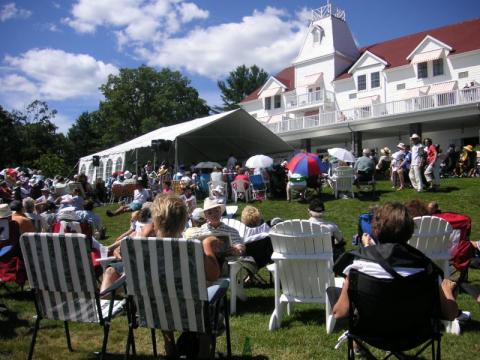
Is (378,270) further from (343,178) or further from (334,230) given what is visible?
(343,178)

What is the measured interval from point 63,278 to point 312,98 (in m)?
32.7

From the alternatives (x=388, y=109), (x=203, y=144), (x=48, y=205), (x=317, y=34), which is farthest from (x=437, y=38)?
(x=48, y=205)

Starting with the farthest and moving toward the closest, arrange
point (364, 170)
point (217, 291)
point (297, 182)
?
point (297, 182), point (364, 170), point (217, 291)

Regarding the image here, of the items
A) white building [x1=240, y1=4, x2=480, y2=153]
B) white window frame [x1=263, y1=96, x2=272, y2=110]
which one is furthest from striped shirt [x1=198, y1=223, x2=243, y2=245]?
white window frame [x1=263, y1=96, x2=272, y2=110]

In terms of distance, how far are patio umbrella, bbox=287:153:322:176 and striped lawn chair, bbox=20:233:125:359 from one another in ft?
35.3

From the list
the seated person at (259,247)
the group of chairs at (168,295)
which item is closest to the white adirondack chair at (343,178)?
the seated person at (259,247)

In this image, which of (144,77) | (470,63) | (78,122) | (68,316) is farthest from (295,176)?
(78,122)

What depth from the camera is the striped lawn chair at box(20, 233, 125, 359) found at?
337cm

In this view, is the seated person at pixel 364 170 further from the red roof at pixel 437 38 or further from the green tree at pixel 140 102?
the green tree at pixel 140 102

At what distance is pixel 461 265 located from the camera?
5.12 metres

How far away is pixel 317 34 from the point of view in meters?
35.7

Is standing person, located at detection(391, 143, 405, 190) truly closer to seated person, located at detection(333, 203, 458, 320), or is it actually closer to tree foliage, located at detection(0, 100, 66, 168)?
seated person, located at detection(333, 203, 458, 320)

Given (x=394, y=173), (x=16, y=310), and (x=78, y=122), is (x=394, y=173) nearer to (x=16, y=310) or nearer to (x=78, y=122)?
(x=16, y=310)

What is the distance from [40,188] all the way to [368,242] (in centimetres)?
1582
